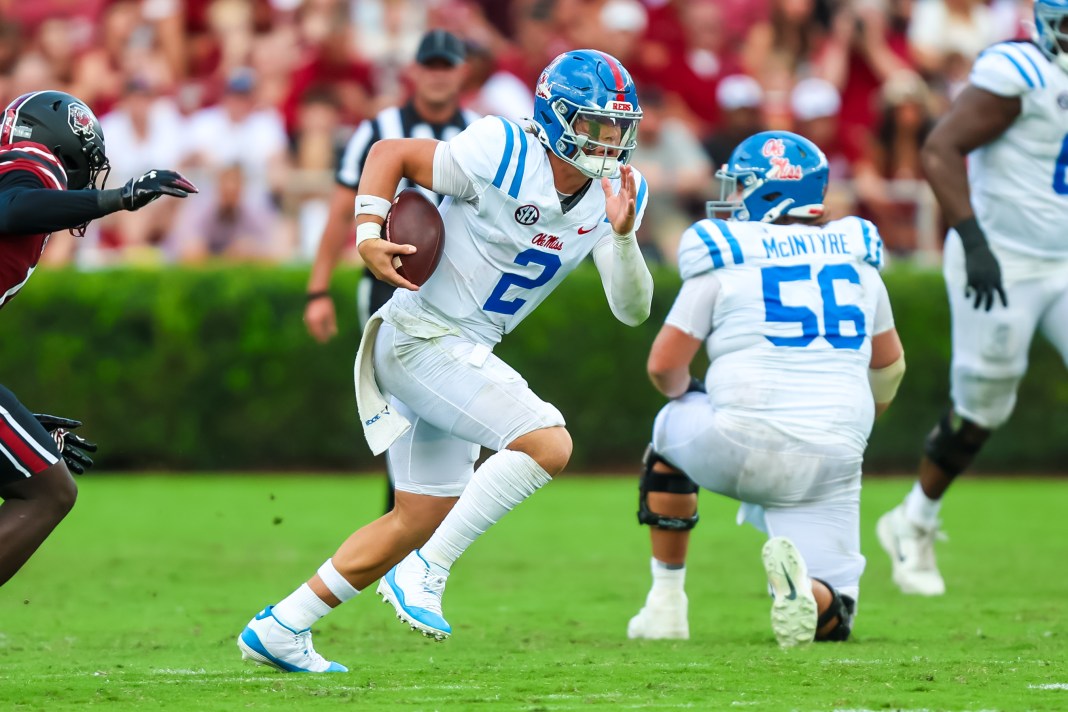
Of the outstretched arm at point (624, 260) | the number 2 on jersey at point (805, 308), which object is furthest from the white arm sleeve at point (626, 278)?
the number 2 on jersey at point (805, 308)

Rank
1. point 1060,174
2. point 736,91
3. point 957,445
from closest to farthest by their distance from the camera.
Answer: point 1060,174 < point 957,445 < point 736,91

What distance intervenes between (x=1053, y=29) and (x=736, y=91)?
6.37m

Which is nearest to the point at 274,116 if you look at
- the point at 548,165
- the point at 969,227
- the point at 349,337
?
the point at 349,337

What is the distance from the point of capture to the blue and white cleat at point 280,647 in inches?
202

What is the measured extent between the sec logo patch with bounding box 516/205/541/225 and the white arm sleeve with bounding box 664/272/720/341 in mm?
806

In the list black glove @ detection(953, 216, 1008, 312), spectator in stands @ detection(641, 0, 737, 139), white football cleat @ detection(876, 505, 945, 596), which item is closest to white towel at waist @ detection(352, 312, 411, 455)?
black glove @ detection(953, 216, 1008, 312)

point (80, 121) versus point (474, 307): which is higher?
point (80, 121)

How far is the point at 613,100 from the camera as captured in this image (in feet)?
16.7

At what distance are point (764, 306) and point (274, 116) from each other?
25.0 feet

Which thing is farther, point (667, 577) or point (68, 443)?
point (667, 577)

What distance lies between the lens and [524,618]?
6523 mm

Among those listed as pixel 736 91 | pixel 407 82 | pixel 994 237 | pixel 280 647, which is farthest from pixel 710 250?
pixel 736 91

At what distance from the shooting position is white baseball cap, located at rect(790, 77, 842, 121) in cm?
1310

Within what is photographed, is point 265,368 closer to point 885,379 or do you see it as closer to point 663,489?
point 663,489
